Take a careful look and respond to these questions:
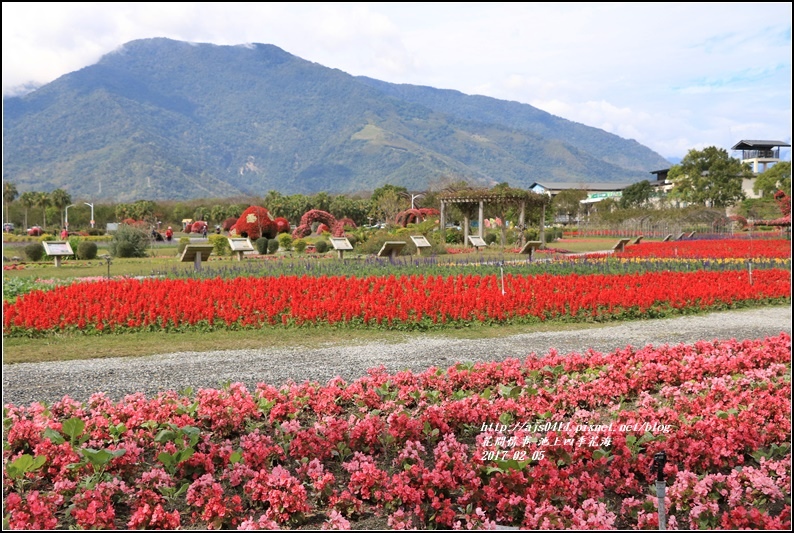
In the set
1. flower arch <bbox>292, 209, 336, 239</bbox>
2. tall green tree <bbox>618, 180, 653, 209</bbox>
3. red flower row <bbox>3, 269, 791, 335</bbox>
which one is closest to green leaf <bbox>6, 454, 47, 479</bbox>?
red flower row <bbox>3, 269, 791, 335</bbox>

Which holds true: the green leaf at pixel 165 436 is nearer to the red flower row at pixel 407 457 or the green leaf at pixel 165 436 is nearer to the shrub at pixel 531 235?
the red flower row at pixel 407 457

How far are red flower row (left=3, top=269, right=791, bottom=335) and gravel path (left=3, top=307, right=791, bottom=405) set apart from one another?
97cm

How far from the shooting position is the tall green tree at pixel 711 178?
5825 cm

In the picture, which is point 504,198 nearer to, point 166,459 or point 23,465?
point 166,459

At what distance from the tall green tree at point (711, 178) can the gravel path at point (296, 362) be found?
2097 inches

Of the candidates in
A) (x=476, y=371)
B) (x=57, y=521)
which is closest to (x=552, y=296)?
(x=476, y=371)

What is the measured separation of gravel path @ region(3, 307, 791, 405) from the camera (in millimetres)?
6508

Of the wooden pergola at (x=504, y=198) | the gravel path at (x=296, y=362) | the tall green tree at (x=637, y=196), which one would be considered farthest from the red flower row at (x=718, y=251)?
the tall green tree at (x=637, y=196)

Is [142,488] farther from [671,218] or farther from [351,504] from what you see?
[671,218]

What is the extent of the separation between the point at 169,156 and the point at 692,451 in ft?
652

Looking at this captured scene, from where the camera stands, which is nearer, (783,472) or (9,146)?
(783,472)

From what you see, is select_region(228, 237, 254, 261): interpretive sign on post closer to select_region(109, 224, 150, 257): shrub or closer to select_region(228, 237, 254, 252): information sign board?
select_region(228, 237, 254, 252): information sign board

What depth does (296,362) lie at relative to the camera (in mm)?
7590

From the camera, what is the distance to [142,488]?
11.8 feet
